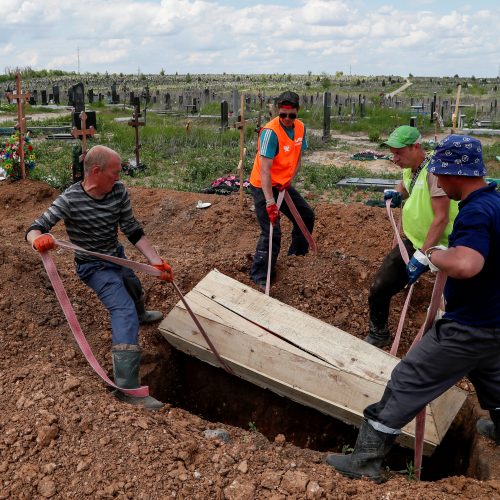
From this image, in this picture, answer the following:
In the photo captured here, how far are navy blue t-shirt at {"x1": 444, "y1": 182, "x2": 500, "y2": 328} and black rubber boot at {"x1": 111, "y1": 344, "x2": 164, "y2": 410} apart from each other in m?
1.86

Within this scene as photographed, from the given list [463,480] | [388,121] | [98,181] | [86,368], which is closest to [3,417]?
[86,368]

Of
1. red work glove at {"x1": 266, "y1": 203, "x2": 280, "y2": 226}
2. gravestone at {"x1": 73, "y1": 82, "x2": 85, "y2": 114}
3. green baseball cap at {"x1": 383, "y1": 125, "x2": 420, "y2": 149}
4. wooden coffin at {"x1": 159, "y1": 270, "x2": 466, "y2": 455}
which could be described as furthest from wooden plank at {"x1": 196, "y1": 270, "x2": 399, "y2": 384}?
gravestone at {"x1": 73, "y1": 82, "x2": 85, "y2": 114}

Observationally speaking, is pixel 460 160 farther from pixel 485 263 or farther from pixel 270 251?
pixel 270 251

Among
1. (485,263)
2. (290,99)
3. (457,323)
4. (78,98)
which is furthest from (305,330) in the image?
(78,98)

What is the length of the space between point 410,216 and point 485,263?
145 centimetres

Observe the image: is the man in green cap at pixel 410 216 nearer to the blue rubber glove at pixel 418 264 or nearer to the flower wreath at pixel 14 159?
the blue rubber glove at pixel 418 264

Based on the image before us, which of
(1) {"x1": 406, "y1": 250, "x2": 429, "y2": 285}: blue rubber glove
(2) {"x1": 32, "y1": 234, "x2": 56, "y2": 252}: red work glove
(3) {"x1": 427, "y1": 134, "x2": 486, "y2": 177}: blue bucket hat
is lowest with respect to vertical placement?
(2) {"x1": 32, "y1": 234, "x2": 56, "y2": 252}: red work glove

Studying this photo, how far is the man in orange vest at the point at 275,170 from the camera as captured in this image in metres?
5.12

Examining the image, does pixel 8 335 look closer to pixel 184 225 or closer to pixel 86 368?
pixel 86 368

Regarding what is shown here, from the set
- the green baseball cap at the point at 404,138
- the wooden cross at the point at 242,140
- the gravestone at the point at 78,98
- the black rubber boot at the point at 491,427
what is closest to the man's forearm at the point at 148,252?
the green baseball cap at the point at 404,138

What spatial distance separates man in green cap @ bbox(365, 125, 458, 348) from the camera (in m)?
3.66

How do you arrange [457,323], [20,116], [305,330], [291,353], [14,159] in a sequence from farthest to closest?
[14,159] → [20,116] → [305,330] → [291,353] → [457,323]

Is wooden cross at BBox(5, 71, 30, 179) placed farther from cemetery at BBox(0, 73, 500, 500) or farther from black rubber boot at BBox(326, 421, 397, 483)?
black rubber boot at BBox(326, 421, 397, 483)

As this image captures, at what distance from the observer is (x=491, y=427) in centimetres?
338
